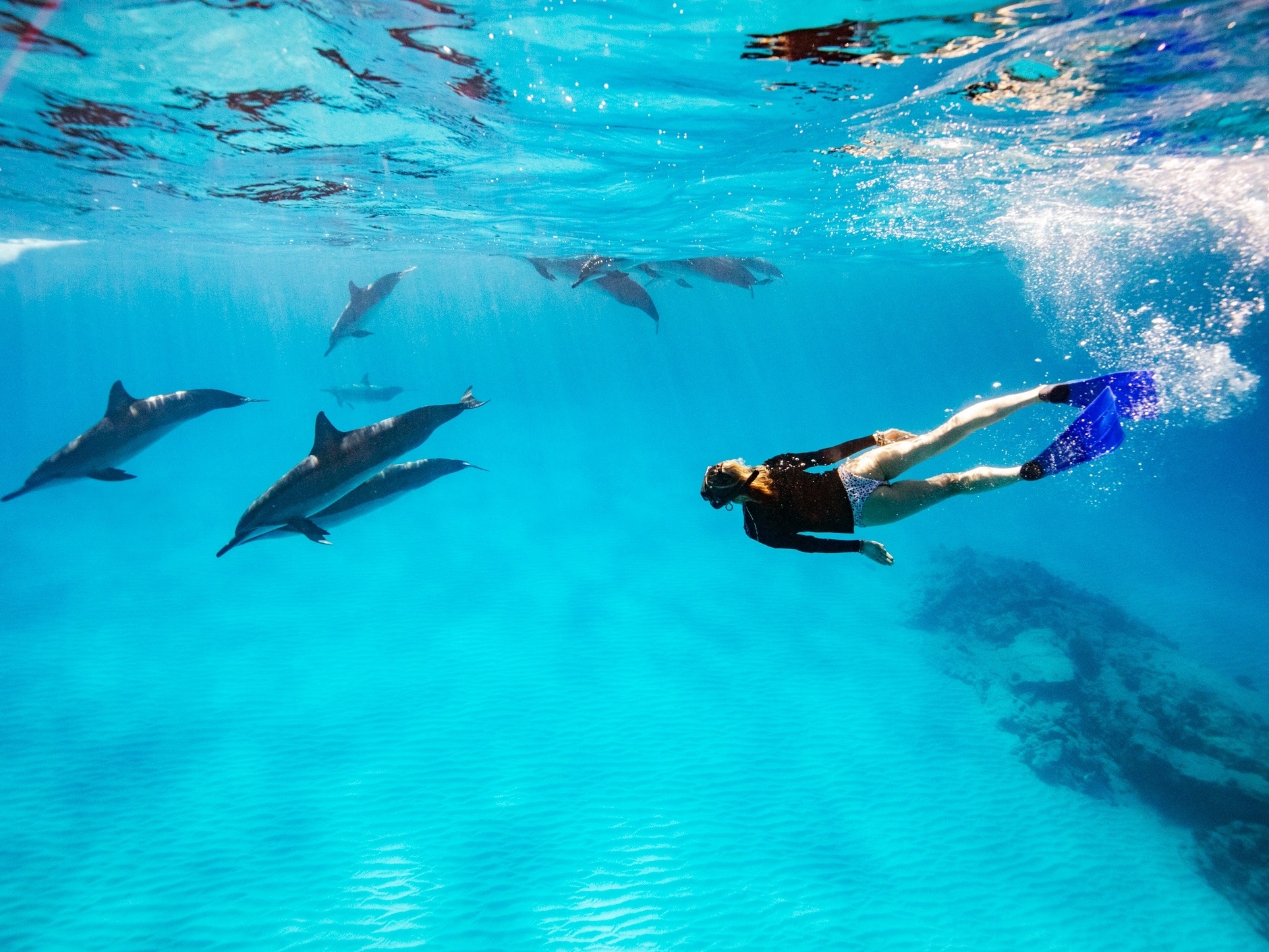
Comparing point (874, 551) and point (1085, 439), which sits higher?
point (1085, 439)

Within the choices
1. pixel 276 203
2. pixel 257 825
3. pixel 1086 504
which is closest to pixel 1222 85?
pixel 257 825

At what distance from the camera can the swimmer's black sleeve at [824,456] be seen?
539cm

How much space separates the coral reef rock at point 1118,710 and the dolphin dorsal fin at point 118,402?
52.5 ft

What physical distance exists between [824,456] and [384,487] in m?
6.17

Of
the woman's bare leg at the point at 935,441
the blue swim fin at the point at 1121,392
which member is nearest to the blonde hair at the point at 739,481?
the woman's bare leg at the point at 935,441

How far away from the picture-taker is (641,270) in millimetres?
17578

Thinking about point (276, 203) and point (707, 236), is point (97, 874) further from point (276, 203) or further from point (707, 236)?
point (707, 236)

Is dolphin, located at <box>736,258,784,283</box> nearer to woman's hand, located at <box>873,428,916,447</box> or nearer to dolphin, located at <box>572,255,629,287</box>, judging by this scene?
dolphin, located at <box>572,255,629,287</box>

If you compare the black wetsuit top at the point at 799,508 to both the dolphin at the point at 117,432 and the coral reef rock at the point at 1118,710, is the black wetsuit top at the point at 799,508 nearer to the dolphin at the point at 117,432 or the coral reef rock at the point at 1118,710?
the dolphin at the point at 117,432

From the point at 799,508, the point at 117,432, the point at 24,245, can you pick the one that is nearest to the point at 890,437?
the point at 799,508

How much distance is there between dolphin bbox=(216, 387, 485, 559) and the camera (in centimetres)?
718

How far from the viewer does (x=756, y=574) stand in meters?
19.4

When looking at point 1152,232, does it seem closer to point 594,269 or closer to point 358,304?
point 594,269

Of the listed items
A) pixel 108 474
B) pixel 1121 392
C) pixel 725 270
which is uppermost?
pixel 725 270
